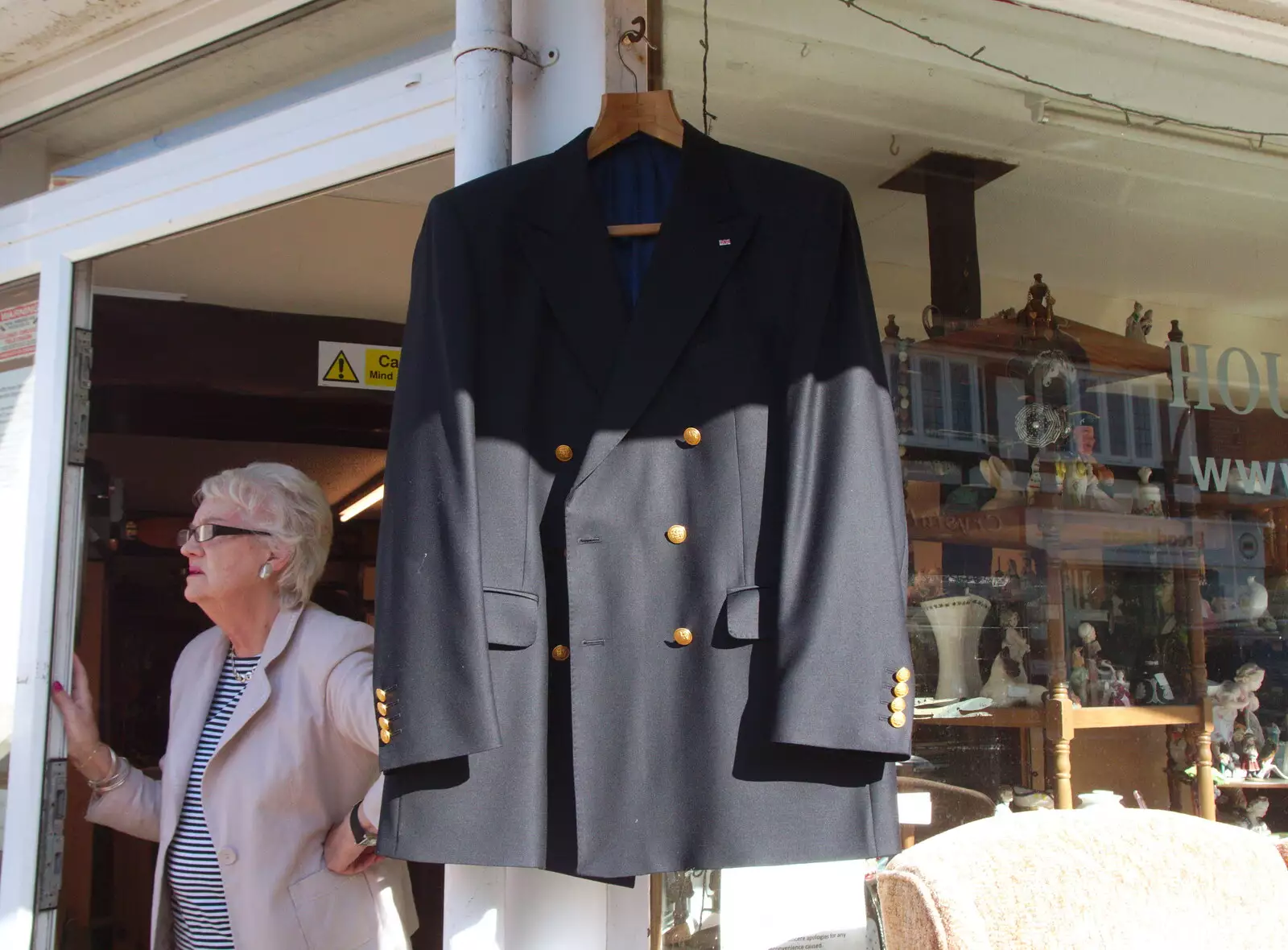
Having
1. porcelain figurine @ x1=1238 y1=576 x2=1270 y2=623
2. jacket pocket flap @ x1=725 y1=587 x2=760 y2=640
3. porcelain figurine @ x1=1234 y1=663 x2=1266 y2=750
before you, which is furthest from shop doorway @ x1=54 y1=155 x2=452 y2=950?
porcelain figurine @ x1=1238 y1=576 x2=1270 y2=623

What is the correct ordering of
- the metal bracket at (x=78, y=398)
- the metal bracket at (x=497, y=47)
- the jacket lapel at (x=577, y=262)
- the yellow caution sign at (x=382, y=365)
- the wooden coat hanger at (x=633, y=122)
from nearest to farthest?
the jacket lapel at (x=577, y=262), the wooden coat hanger at (x=633, y=122), the metal bracket at (x=497, y=47), the metal bracket at (x=78, y=398), the yellow caution sign at (x=382, y=365)

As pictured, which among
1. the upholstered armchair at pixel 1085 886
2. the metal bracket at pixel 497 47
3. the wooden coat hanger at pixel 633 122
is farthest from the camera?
the metal bracket at pixel 497 47

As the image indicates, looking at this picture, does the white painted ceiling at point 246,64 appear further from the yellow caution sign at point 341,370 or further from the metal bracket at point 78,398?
the yellow caution sign at point 341,370

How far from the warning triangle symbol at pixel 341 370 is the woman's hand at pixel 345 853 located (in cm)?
218

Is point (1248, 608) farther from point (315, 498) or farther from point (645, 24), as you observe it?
point (315, 498)

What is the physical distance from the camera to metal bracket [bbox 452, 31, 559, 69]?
2041 millimetres

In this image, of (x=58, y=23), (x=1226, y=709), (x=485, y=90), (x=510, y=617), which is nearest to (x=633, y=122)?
(x=485, y=90)

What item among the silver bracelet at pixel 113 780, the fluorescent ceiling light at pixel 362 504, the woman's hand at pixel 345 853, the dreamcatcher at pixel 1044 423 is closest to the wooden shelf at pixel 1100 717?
the dreamcatcher at pixel 1044 423

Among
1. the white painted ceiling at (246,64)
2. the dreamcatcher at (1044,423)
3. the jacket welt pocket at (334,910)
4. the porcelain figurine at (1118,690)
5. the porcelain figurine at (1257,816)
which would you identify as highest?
the white painted ceiling at (246,64)

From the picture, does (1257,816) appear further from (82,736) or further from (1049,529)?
(82,736)

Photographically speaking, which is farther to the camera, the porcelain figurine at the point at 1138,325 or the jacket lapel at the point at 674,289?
the porcelain figurine at the point at 1138,325

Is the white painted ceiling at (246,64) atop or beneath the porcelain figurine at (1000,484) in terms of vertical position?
atop

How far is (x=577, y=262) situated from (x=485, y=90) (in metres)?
0.46

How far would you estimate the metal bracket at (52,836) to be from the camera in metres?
2.74
